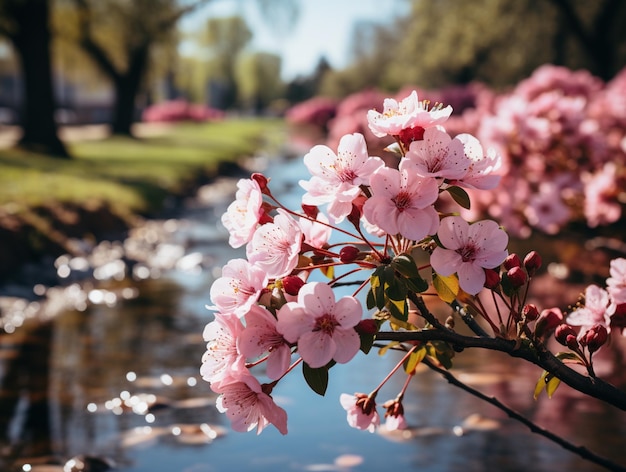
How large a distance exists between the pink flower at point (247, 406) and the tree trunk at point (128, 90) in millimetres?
26375

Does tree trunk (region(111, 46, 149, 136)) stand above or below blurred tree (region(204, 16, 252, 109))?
below

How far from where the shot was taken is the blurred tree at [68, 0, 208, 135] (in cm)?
2152

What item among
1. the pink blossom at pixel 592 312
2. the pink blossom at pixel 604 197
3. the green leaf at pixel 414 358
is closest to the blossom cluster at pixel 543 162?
the pink blossom at pixel 604 197

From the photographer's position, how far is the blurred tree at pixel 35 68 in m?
17.6

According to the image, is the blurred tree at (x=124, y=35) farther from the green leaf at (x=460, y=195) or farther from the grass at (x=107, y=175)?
the green leaf at (x=460, y=195)

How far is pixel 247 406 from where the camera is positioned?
1611 millimetres

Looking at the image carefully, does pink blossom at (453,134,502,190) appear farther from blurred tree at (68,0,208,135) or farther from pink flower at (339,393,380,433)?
blurred tree at (68,0,208,135)

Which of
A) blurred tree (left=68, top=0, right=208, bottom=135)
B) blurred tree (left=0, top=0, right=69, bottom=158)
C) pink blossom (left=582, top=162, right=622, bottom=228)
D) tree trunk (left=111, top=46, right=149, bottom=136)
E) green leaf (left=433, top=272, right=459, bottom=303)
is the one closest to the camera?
A: green leaf (left=433, top=272, right=459, bottom=303)

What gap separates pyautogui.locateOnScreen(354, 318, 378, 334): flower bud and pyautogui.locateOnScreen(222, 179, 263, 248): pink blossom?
12.0 inches

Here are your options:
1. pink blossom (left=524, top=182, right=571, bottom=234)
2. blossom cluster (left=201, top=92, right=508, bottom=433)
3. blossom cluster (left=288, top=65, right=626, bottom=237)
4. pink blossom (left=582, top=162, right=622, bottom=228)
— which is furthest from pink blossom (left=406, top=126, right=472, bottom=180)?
pink blossom (left=524, top=182, right=571, bottom=234)

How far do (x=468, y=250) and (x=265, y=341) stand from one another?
1.42ft

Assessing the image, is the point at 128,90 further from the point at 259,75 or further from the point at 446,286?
the point at 259,75

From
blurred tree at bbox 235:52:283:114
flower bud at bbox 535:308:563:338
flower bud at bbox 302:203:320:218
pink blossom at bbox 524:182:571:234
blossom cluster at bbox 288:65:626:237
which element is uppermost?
blurred tree at bbox 235:52:283:114

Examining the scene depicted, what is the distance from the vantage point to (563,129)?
5.91 metres
